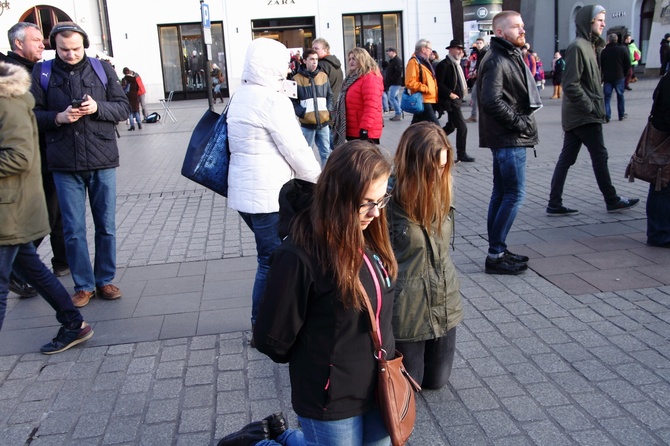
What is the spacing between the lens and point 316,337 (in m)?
2.24

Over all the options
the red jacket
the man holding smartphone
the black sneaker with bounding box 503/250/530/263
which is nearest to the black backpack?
the red jacket

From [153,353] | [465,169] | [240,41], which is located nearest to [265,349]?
[153,353]

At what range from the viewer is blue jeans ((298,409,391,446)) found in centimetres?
227

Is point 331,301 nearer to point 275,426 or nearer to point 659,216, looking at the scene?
point 275,426

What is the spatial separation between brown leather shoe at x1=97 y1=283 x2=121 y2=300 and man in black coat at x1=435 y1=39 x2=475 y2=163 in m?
6.73

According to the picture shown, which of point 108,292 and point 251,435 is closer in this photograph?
point 251,435

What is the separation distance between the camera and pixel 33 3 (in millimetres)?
27203

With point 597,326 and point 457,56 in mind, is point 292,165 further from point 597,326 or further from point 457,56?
point 457,56

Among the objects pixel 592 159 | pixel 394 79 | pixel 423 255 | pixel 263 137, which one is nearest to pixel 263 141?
pixel 263 137

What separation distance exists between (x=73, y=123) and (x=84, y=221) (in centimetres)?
71

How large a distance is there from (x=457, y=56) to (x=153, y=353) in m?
8.31

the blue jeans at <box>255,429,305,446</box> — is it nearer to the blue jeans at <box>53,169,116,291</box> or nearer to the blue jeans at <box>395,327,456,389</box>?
the blue jeans at <box>395,327,456,389</box>

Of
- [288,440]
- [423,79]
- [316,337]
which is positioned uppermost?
[423,79]

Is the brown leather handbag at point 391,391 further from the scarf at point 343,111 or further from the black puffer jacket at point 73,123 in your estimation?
the scarf at point 343,111
